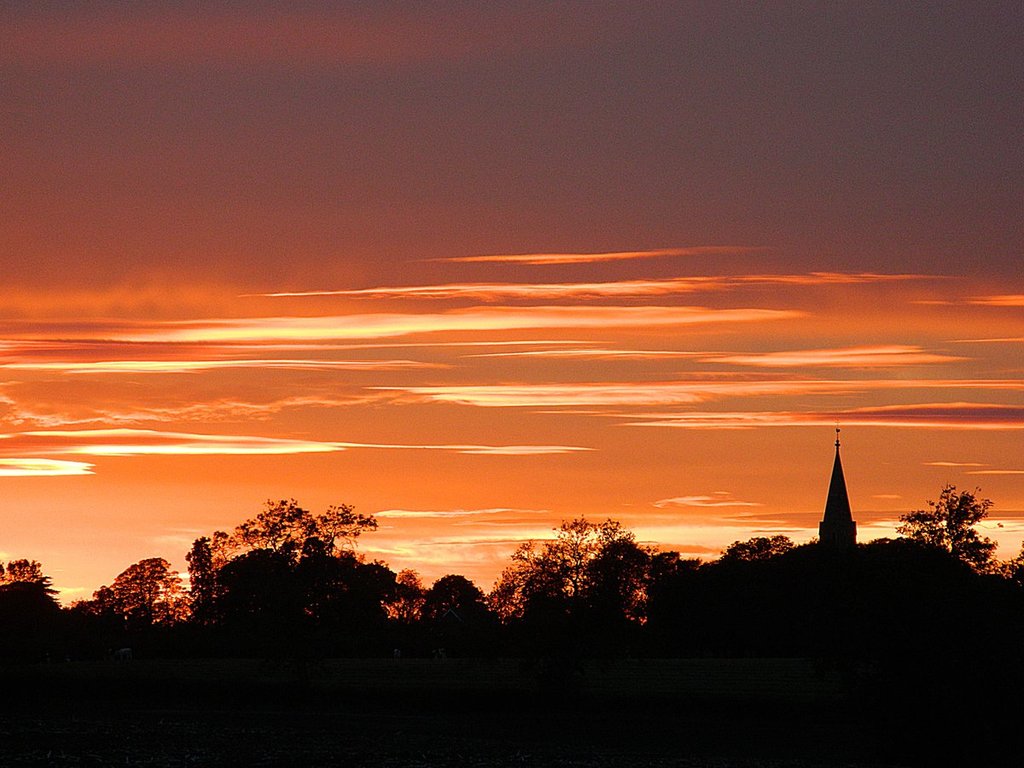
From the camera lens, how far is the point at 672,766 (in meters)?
62.5

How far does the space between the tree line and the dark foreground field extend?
266 centimetres

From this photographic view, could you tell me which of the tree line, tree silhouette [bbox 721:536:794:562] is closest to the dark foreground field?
the tree line

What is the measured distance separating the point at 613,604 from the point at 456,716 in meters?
20.2

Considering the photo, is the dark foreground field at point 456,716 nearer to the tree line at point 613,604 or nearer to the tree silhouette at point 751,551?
the tree line at point 613,604

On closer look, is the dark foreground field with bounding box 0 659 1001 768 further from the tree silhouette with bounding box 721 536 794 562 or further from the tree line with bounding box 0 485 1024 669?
the tree silhouette with bounding box 721 536 794 562

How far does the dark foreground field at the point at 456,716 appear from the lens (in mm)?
59781

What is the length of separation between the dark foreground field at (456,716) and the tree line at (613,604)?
266cm

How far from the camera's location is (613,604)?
4395 inches

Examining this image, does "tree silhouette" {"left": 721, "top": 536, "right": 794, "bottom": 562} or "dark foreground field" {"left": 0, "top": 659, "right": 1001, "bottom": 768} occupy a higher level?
"tree silhouette" {"left": 721, "top": 536, "right": 794, "bottom": 562}

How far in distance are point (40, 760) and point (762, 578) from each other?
125 metres

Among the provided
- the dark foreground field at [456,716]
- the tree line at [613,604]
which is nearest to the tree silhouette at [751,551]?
the tree line at [613,604]

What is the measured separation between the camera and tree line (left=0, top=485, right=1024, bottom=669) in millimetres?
51781

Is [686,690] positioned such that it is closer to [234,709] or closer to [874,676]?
[234,709]

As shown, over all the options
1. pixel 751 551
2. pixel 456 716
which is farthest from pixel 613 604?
pixel 751 551
